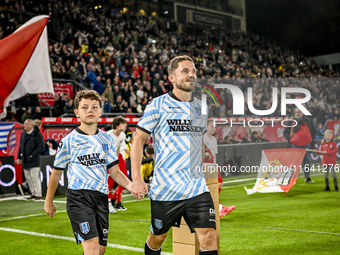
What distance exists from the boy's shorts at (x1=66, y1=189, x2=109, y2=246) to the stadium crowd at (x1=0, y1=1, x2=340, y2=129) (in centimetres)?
176

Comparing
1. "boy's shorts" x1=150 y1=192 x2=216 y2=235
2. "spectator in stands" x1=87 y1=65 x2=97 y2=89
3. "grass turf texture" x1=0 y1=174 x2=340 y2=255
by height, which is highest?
"spectator in stands" x1=87 y1=65 x2=97 y2=89

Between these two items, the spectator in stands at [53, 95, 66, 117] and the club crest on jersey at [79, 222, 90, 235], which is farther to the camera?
the spectator in stands at [53, 95, 66, 117]

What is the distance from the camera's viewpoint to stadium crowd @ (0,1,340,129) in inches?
436

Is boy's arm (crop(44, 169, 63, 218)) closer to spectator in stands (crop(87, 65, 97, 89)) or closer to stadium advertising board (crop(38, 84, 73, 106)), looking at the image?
stadium advertising board (crop(38, 84, 73, 106))

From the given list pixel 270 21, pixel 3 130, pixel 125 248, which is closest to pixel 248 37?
pixel 270 21

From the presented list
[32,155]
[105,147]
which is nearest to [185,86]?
[105,147]

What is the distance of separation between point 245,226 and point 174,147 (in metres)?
4.03

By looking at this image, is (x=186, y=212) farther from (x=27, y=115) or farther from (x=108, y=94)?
(x=108, y=94)

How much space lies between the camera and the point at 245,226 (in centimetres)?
744

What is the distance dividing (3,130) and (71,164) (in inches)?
342

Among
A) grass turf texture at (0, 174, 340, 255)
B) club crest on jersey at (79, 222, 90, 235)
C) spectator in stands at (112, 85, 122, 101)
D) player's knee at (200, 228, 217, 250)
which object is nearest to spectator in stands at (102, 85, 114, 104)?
spectator in stands at (112, 85, 122, 101)

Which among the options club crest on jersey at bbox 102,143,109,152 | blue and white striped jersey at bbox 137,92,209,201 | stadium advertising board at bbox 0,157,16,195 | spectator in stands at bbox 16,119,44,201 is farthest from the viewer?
stadium advertising board at bbox 0,157,16,195

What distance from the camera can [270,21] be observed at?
44.5 m

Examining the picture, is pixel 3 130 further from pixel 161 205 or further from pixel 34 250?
pixel 161 205
